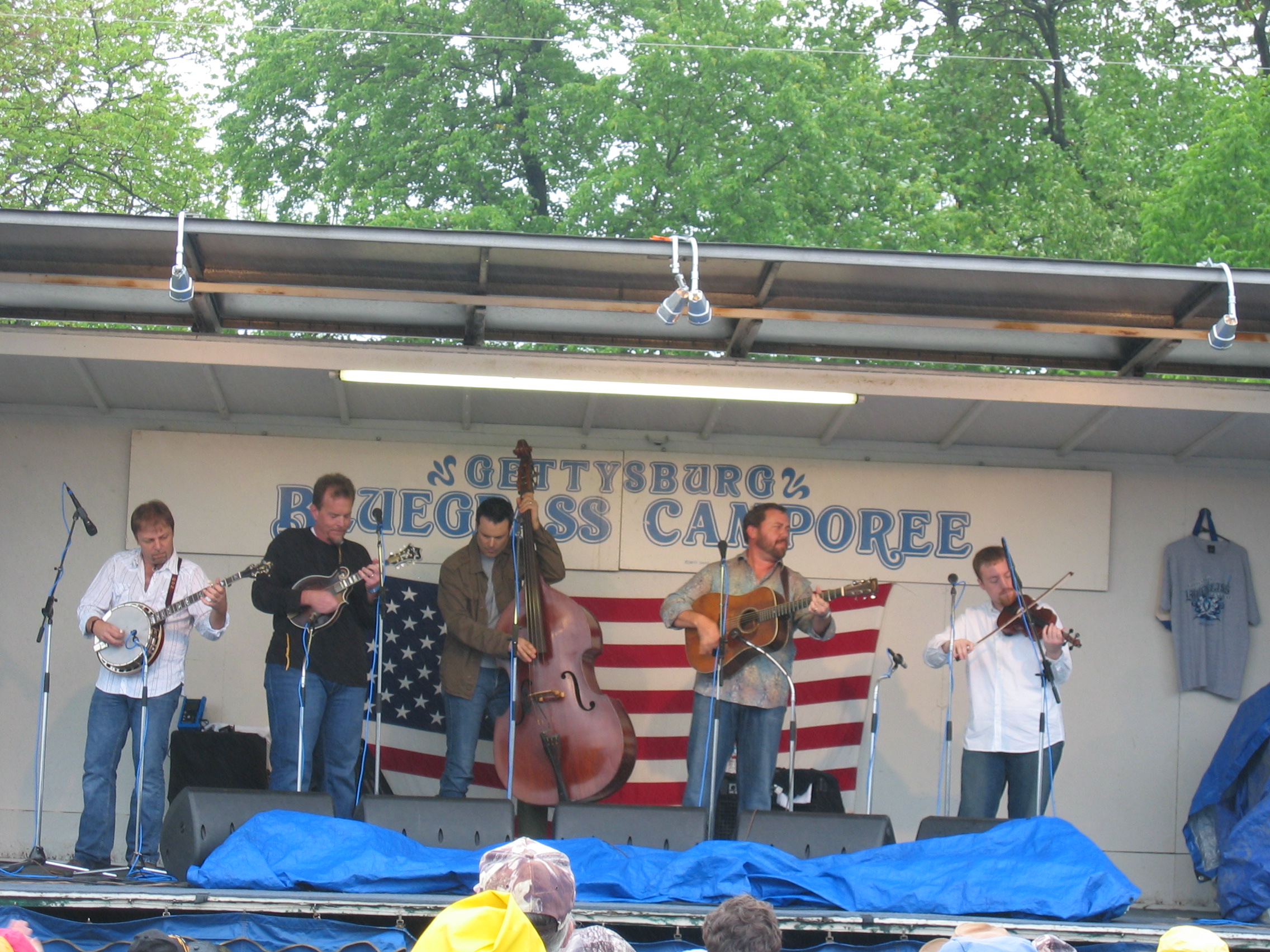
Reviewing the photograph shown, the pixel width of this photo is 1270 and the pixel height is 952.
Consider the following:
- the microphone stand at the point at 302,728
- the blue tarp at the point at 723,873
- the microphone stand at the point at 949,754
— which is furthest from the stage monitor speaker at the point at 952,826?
the microphone stand at the point at 302,728

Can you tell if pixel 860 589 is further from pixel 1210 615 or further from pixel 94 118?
pixel 94 118

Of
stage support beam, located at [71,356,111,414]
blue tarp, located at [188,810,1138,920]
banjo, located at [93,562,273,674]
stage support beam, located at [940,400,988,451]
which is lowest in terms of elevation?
blue tarp, located at [188,810,1138,920]

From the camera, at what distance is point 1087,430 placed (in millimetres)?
7133

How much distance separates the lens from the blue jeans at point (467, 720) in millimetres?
6301

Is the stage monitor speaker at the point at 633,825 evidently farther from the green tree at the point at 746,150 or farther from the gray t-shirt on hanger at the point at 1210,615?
the green tree at the point at 746,150

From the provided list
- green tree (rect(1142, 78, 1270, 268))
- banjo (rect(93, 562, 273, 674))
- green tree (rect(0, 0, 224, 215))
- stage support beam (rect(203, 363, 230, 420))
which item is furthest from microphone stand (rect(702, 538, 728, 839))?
green tree (rect(0, 0, 224, 215))

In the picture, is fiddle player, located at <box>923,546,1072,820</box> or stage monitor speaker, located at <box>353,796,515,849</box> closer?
stage monitor speaker, located at <box>353,796,515,849</box>

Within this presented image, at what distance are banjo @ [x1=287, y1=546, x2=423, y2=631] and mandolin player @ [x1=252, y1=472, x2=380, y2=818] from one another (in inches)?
0.4

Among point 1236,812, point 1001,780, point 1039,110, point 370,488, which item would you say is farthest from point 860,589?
point 1039,110

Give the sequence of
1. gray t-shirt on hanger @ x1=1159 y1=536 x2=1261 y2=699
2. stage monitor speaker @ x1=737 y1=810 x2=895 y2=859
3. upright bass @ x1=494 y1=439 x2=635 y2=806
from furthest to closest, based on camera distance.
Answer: gray t-shirt on hanger @ x1=1159 y1=536 x2=1261 y2=699, upright bass @ x1=494 y1=439 x2=635 y2=806, stage monitor speaker @ x1=737 y1=810 x2=895 y2=859

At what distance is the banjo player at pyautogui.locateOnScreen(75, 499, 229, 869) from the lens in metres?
5.67

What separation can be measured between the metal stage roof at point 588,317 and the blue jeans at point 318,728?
57.0 inches

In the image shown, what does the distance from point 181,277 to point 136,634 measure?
1689 mm

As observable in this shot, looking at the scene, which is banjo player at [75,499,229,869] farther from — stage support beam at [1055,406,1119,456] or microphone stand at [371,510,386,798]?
stage support beam at [1055,406,1119,456]
